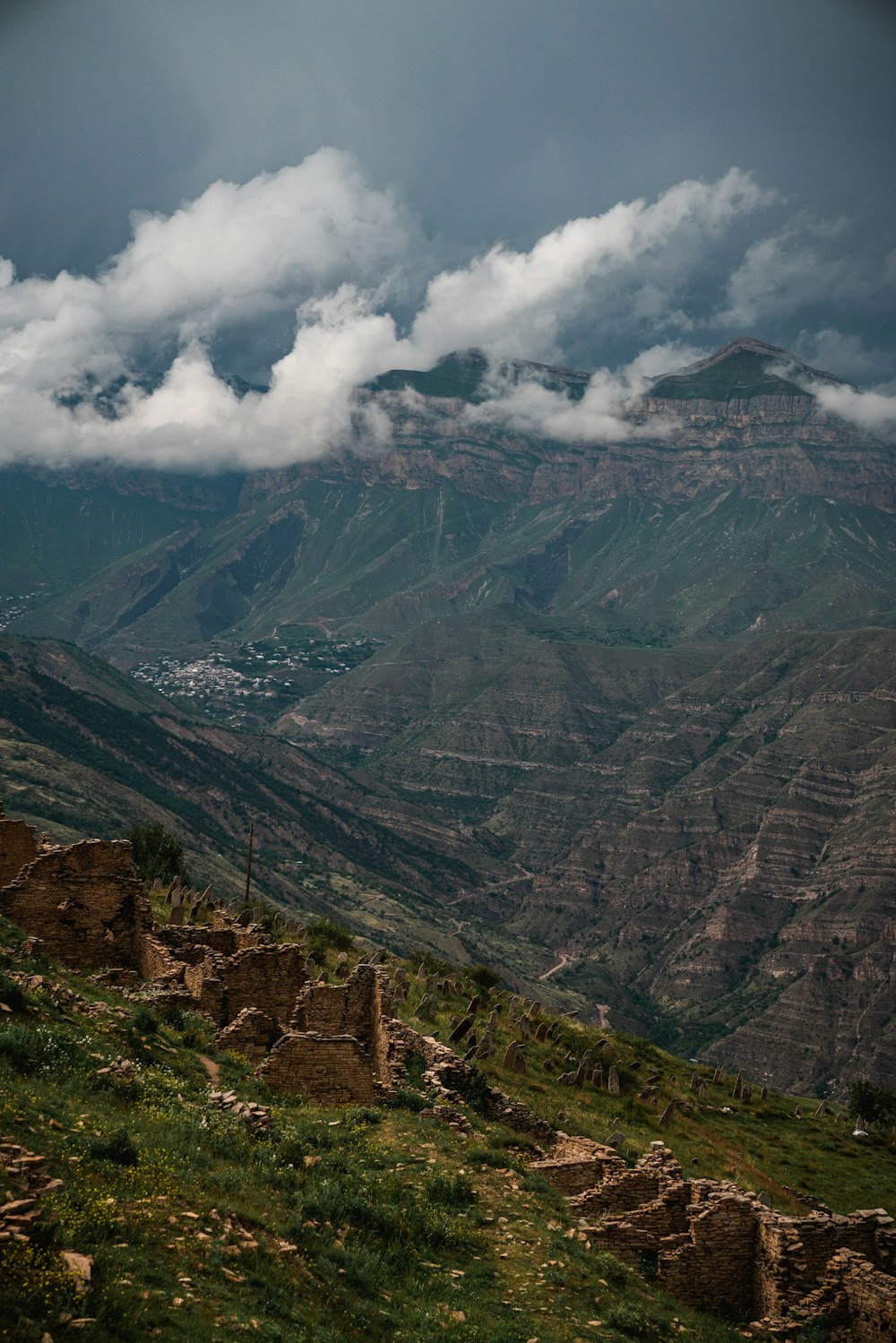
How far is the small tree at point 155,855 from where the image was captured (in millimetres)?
54822

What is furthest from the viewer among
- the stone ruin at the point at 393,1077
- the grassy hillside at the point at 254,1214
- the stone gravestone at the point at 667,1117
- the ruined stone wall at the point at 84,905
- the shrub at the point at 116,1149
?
the stone gravestone at the point at 667,1117

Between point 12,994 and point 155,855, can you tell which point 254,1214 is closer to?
point 12,994

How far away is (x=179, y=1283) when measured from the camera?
1084cm

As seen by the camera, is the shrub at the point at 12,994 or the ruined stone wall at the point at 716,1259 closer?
the shrub at the point at 12,994

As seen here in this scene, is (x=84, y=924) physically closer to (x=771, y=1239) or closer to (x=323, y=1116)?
(x=323, y=1116)

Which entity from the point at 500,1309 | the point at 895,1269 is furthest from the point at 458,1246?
the point at 895,1269

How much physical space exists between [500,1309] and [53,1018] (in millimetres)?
8738

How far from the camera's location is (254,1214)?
13195 millimetres

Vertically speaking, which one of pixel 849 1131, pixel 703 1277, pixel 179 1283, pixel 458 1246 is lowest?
pixel 849 1131

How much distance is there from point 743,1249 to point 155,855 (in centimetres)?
4724

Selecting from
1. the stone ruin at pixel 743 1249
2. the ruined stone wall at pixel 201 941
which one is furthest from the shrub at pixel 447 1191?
the ruined stone wall at pixel 201 941

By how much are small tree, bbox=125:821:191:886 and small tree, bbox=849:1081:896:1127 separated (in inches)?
1558

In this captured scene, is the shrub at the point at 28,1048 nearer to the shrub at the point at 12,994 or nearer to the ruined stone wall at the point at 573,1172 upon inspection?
the shrub at the point at 12,994

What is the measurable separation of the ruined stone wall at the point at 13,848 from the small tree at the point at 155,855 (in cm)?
2299
